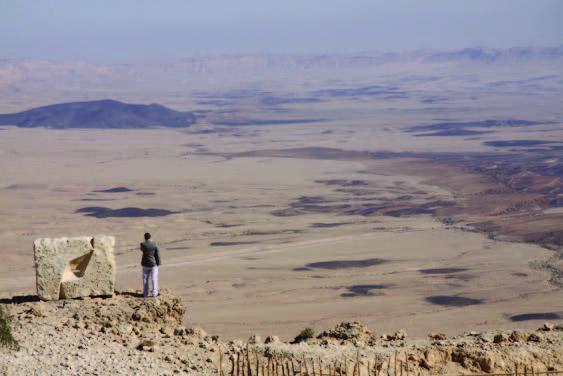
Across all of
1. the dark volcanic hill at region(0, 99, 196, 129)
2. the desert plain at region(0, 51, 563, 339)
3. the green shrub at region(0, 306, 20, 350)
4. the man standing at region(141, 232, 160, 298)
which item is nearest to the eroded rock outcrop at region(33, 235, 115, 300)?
the man standing at region(141, 232, 160, 298)

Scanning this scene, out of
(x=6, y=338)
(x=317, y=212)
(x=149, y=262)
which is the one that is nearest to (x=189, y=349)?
(x=6, y=338)

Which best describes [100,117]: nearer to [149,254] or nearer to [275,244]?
[275,244]

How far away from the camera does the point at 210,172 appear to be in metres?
68.2

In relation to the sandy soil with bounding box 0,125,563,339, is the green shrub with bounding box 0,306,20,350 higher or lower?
higher

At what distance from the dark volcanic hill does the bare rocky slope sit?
98.1 meters

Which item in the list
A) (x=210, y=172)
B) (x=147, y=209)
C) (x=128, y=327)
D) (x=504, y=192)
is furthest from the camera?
(x=210, y=172)

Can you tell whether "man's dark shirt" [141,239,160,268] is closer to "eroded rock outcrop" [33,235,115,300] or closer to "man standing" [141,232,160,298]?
"man standing" [141,232,160,298]

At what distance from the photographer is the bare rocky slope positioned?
8.84 metres

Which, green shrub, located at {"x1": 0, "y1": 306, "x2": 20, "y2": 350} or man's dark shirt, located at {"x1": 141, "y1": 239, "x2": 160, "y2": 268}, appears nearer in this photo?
green shrub, located at {"x1": 0, "y1": 306, "x2": 20, "y2": 350}

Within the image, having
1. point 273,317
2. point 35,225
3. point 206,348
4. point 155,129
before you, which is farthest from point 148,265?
point 155,129

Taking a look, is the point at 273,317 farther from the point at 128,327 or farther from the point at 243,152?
the point at 243,152

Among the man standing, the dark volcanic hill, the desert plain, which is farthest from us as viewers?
the dark volcanic hill

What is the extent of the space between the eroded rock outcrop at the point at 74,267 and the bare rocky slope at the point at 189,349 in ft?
0.64

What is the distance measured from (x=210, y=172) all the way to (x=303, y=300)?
41949 millimetres
